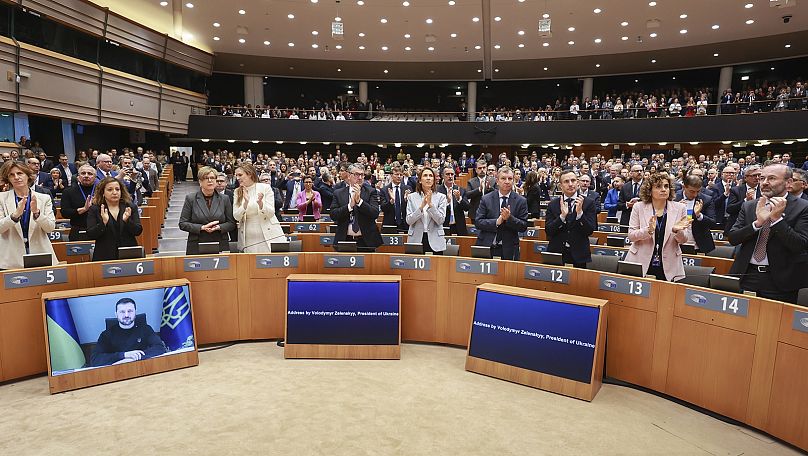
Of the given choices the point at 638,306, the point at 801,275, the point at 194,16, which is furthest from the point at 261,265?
the point at 194,16

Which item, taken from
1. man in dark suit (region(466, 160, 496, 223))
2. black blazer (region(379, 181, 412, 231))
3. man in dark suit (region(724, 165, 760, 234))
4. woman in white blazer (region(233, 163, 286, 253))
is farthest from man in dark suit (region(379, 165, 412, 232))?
man in dark suit (region(724, 165, 760, 234))

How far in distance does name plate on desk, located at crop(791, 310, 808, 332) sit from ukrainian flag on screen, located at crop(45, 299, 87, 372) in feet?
16.1

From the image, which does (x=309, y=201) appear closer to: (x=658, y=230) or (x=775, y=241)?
(x=658, y=230)

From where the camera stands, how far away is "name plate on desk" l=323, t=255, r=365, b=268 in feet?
15.0

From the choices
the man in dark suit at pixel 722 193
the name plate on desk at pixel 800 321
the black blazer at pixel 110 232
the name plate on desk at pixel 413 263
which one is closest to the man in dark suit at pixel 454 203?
the name plate on desk at pixel 413 263

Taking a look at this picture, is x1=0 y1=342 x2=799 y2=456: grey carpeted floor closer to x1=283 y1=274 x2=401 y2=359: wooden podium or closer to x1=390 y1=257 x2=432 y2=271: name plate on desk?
x1=283 y1=274 x2=401 y2=359: wooden podium

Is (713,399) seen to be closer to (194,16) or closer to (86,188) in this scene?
(86,188)

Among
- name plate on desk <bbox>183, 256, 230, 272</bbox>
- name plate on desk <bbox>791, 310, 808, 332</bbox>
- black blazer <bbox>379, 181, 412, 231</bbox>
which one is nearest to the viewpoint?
name plate on desk <bbox>791, 310, 808, 332</bbox>

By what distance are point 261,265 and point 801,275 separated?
4.41 m

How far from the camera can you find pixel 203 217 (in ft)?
15.6

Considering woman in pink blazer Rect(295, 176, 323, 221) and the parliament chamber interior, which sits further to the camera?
woman in pink blazer Rect(295, 176, 323, 221)

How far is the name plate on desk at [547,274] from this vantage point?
4.01 metres

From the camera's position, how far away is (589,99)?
22875 millimetres

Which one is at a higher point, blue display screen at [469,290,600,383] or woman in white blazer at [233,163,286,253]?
woman in white blazer at [233,163,286,253]
